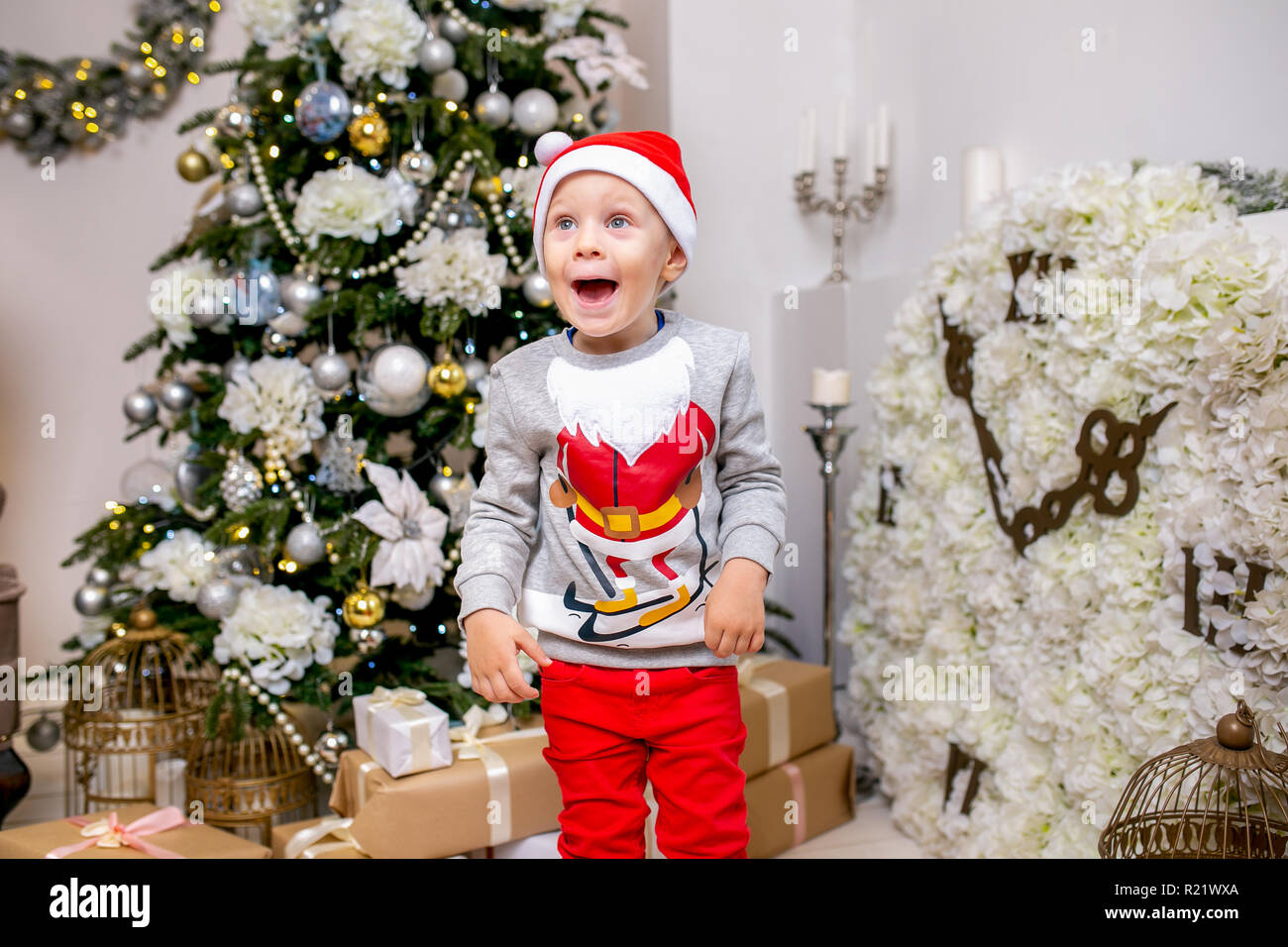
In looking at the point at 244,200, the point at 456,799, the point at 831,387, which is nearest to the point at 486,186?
the point at 244,200

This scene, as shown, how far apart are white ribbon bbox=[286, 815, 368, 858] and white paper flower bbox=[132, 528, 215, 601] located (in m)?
0.59

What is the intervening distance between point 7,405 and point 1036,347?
2.81 m

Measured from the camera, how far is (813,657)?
2.84m

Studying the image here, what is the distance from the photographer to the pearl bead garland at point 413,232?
82.6 inches

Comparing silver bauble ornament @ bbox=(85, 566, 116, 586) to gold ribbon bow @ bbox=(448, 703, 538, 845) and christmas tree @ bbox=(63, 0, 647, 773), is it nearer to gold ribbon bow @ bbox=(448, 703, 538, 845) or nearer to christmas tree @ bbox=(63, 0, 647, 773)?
christmas tree @ bbox=(63, 0, 647, 773)

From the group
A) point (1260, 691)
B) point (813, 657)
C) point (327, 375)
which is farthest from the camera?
point (813, 657)

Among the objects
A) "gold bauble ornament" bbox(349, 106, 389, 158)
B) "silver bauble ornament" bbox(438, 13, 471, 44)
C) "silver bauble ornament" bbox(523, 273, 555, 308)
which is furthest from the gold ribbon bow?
"silver bauble ornament" bbox(438, 13, 471, 44)

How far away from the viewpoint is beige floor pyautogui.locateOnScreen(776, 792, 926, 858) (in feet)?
6.86

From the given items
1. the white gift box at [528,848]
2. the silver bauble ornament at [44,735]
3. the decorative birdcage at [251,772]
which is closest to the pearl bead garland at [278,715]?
the decorative birdcage at [251,772]

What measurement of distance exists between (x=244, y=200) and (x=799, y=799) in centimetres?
171

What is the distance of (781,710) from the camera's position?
6.91 ft

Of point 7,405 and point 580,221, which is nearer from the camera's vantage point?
point 580,221

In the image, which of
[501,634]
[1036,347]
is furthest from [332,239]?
[1036,347]
